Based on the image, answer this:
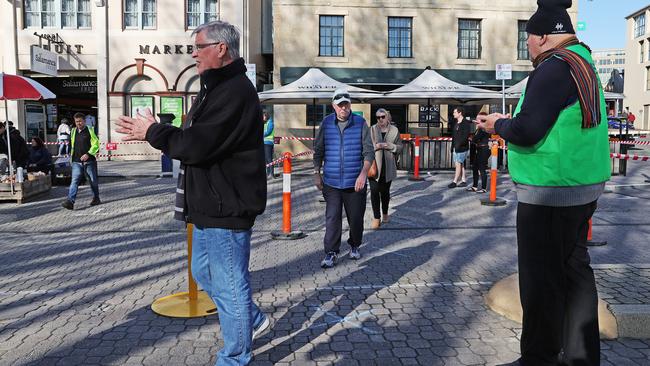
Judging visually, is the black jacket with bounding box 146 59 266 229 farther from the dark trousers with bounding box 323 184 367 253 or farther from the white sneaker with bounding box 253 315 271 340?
the dark trousers with bounding box 323 184 367 253

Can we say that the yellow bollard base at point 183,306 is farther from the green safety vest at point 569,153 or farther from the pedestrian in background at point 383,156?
the pedestrian in background at point 383,156

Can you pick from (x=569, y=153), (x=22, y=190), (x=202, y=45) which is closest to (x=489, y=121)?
(x=569, y=153)

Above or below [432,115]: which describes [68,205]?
below

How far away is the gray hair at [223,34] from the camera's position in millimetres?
3039

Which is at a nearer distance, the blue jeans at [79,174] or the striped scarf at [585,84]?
the striped scarf at [585,84]

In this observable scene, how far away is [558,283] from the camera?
9.68 ft

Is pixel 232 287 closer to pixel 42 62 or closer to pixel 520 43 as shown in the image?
pixel 42 62

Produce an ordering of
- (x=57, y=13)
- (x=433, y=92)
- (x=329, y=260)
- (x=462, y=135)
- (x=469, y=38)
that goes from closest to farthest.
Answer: (x=329, y=260), (x=462, y=135), (x=433, y=92), (x=57, y=13), (x=469, y=38)

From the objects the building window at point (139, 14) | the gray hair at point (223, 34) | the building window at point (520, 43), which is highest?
the building window at point (139, 14)

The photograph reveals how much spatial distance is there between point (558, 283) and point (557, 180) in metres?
0.54

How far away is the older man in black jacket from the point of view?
290 cm

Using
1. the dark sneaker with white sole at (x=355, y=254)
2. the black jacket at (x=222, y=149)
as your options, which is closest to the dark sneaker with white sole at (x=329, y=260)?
the dark sneaker with white sole at (x=355, y=254)

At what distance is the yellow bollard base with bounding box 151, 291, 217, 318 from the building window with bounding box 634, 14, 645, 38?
230 feet

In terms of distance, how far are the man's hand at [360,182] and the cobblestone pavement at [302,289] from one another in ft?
2.78
